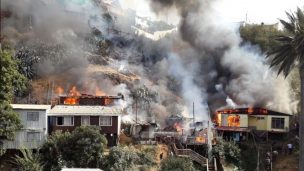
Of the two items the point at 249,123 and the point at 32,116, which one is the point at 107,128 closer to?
the point at 32,116

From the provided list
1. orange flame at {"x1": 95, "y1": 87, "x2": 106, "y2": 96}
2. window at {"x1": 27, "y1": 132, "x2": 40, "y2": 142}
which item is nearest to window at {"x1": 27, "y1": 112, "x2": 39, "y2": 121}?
window at {"x1": 27, "y1": 132, "x2": 40, "y2": 142}

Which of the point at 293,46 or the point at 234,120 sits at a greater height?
the point at 293,46

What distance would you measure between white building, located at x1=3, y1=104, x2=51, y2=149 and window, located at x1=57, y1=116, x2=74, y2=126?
1568 millimetres

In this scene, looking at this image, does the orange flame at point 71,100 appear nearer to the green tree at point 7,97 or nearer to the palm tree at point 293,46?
the green tree at point 7,97

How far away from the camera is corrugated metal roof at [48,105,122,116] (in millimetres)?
52469

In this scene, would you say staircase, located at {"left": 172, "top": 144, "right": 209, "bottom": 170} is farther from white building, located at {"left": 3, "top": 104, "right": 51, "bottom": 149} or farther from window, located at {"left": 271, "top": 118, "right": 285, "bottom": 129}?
white building, located at {"left": 3, "top": 104, "right": 51, "bottom": 149}

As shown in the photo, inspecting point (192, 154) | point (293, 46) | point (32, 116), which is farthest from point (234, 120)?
point (32, 116)

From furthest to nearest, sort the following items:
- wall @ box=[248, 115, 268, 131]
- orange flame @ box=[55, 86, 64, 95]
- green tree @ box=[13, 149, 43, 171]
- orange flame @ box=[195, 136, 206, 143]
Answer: orange flame @ box=[55, 86, 64, 95] → wall @ box=[248, 115, 268, 131] → orange flame @ box=[195, 136, 206, 143] → green tree @ box=[13, 149, 43, 171]

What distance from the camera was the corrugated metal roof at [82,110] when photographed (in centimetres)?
5247

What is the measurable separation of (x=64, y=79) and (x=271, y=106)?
25.7 m

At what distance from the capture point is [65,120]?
52.6 metres

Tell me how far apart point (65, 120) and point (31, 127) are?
3.31 m

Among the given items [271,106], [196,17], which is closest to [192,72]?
[196,17]

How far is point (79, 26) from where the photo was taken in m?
80.9
